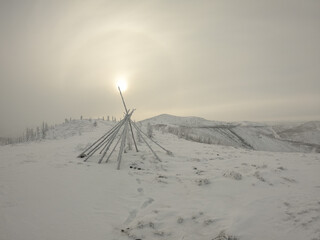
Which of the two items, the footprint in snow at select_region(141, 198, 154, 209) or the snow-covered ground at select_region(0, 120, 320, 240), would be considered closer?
the snow-covered ground at select_region(0, 120, 320, 240)

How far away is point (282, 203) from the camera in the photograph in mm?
4375

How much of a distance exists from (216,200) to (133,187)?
2.45 meters

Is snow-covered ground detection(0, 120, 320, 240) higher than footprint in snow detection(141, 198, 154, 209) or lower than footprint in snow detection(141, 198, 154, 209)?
higher

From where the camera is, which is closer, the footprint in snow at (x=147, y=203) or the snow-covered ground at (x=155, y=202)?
the snow-covered ground at (x=155, y=202)

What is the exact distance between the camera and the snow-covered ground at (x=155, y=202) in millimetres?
3641

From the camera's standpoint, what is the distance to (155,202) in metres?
A: 5.00

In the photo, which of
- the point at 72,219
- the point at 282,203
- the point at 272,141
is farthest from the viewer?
the point at 272,141

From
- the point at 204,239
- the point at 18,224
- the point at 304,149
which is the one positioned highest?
the point at 18,224

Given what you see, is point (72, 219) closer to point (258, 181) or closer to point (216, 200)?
point (216, 200)

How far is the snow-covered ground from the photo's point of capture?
3641 mm

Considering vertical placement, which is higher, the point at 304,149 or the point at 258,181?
the point at 258,181

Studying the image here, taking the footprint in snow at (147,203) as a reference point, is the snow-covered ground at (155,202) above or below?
above

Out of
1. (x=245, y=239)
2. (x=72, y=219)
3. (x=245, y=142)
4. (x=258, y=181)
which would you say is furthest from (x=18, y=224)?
(x=245, y=142)

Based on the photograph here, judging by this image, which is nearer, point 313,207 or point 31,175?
A: point 313,207
